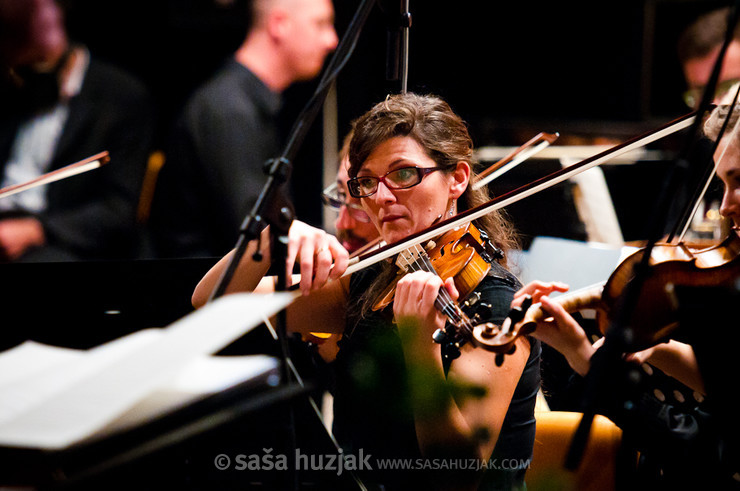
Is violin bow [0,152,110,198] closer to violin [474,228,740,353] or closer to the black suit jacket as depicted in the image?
the black suit jacket

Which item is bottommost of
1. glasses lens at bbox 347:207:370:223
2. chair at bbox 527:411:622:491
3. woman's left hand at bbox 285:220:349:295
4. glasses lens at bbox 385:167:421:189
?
chair at bbox 527:411:622:491

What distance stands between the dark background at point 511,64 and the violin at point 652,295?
9.22 feet

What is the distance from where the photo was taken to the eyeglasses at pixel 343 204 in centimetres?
213

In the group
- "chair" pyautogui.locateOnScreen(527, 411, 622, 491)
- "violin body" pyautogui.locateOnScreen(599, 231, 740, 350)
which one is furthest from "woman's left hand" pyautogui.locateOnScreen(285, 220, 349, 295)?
"chair" pyautogui.locateOnScreen(527, 411, 622, 491)

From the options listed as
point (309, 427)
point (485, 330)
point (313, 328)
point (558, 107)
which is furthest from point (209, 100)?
point (558, 107)

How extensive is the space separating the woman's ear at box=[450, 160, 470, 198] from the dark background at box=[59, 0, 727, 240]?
239 centimetres

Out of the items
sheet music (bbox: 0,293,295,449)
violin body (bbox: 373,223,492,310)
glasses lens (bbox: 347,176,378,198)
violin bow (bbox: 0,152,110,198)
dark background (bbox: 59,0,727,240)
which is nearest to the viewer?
sheet music (bbox: 0,293,295,449)

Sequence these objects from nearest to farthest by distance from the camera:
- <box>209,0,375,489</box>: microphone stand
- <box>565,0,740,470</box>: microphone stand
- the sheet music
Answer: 1. the sheet music
2. <box>565,0,740,470</box>: microphone stand
3. <box>209,0,375,489</box>: microphone stand

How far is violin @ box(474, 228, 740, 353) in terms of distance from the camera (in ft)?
3.78

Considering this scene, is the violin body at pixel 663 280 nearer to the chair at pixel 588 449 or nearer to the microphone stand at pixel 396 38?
the chair at pixel 588 449

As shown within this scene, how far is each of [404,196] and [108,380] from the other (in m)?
0.93

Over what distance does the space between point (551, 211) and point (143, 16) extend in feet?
8.41

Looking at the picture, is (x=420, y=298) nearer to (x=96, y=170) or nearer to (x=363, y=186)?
(x=363, y=186)

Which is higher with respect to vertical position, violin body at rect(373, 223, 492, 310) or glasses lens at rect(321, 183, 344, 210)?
violin body at rect(373, 223, 492, 310)
